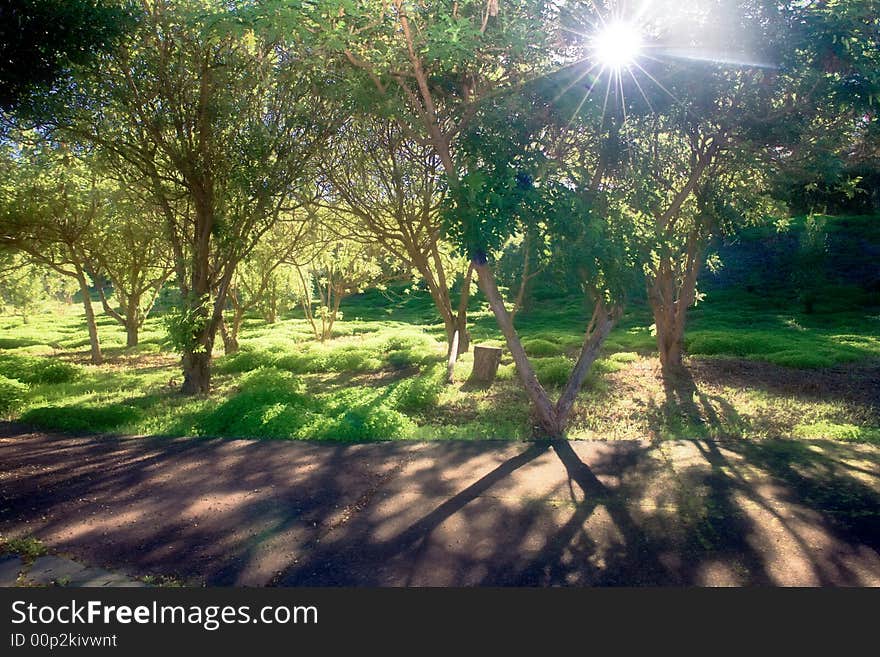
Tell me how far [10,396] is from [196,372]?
4144 millimetres

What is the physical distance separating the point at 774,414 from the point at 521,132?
8.57m

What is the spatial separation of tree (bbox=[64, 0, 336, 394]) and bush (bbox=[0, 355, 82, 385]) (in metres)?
6.13

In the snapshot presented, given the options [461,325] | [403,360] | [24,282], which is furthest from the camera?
[24,282]

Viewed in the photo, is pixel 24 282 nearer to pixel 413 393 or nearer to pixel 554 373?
pixel 413 393

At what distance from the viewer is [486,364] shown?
55.7ft

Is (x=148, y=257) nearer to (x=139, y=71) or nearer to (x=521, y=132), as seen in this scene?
(x=139, y=71)

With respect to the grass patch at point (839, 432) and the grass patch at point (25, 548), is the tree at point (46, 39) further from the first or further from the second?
the grass patch at point (839, 432)

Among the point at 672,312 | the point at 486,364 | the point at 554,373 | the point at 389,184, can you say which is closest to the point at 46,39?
the point at 389,184

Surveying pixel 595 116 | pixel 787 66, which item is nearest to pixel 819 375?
pixel 787 66

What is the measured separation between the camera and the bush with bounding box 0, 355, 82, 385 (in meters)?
17.7

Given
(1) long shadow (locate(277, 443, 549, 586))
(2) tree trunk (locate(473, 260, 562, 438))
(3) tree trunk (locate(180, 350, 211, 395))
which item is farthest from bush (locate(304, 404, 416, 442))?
(3) tree trunk (locate(180, 350, 211, 395))

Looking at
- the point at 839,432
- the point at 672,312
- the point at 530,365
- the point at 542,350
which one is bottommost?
the point at 839,432

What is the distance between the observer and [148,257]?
2873cm

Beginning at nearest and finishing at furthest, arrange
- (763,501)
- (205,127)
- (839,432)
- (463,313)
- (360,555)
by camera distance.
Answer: (360,555), (763,501), (839,432), (205,127), (463,313)
